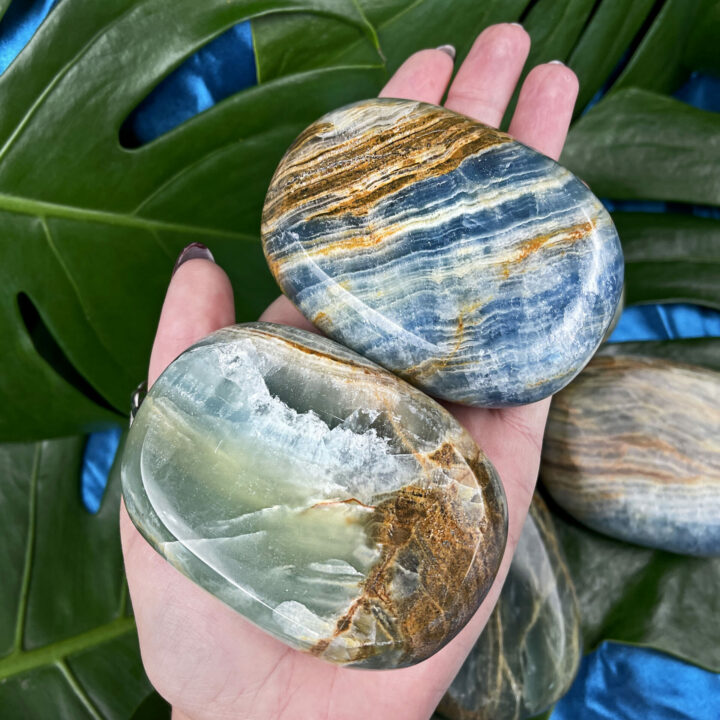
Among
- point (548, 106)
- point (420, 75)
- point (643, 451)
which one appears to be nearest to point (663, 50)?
point (548, 106)

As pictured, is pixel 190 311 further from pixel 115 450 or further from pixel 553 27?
pixel 553 27

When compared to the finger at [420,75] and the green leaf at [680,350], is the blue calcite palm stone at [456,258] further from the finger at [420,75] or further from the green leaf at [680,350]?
the green leaf at [680,350]

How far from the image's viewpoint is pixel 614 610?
991 mm

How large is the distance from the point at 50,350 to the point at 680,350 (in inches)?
39.5

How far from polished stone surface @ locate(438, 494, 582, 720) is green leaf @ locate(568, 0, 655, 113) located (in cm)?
72

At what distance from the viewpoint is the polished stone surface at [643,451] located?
33.9 inches

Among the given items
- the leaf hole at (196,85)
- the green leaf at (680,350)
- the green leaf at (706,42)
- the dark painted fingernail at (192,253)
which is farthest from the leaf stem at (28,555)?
the green leaf at (706,42)

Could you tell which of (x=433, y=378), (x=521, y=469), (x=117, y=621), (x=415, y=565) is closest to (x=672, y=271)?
(x=521, y=469)

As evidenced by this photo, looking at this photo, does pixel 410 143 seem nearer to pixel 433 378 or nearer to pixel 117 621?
pixel 433 378

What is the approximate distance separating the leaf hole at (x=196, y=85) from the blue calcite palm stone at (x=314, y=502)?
0.58m

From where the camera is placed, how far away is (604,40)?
0.99 m

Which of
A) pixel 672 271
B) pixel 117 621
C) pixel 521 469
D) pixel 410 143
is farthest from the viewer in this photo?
pixel 672 271

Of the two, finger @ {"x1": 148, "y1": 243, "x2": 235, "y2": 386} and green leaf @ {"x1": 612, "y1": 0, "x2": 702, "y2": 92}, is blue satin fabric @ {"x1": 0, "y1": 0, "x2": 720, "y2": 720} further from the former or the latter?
finger @ {"x1": 148, "y1": 243, "x2": 235, "y2": 386}

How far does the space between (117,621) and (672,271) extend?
1004mm
